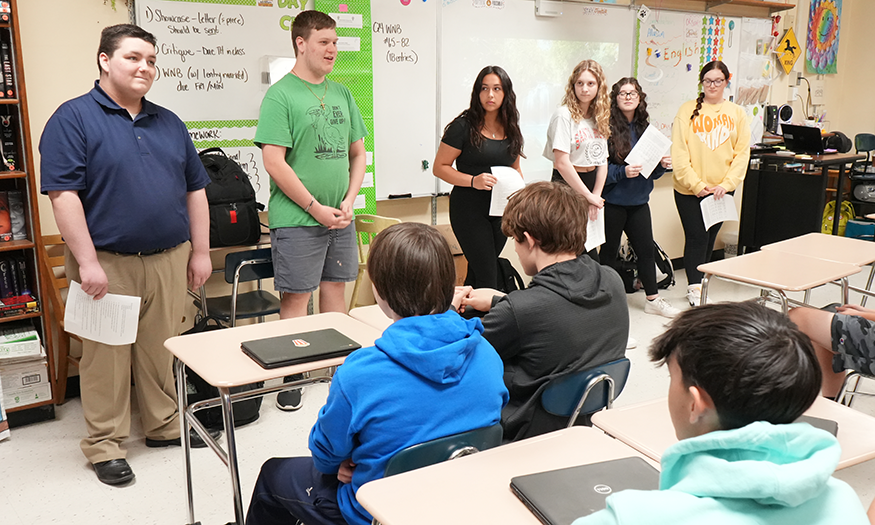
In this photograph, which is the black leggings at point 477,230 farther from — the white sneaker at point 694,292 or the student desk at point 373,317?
the white sneaker at point 694,292

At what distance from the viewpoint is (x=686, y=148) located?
4.59 meters

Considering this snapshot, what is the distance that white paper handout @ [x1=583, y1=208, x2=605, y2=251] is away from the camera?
4.10 meters

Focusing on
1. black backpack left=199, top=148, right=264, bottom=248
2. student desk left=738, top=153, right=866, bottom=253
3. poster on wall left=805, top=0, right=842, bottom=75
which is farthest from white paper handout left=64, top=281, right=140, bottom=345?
poster on wall left=805, top=0, right=842, bottom=75

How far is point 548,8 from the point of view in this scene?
4.58 m

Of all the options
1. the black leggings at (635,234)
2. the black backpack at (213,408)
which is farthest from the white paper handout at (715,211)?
the black backpack at (213,408)

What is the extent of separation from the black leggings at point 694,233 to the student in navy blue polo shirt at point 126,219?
314 centimetres

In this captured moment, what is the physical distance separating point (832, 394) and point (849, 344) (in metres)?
0.52

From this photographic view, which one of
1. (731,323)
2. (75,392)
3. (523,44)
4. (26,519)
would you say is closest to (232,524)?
(26,519)

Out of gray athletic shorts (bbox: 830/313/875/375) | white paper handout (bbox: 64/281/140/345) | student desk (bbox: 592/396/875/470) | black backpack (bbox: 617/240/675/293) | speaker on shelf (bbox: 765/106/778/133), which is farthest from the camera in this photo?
speaker on shelf (bbox: 765/106/778/133)

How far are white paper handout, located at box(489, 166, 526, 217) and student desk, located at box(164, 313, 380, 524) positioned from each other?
1.41 metres

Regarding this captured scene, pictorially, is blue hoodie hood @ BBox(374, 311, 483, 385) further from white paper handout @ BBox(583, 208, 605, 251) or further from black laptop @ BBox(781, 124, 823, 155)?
black laptop @ BBox(781, 124, 823, 155)

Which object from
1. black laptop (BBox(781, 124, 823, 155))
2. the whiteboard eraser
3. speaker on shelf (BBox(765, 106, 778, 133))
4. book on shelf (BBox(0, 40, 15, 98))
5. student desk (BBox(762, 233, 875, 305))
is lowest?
student desk (BBox(762, 233, 875, 305))

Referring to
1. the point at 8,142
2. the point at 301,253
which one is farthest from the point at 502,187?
the point at 8,142

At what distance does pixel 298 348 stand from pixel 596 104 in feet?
8.83
